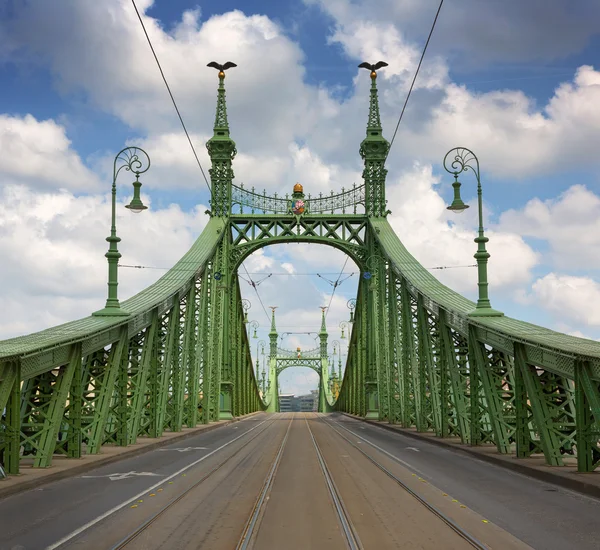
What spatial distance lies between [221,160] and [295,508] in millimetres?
37576

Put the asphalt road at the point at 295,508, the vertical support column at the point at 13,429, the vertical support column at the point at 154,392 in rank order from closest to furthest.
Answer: the asphalt road at the point at 295,508 → the vertical support column at the point at 13,429 → the vertical support column at the point at 154,392

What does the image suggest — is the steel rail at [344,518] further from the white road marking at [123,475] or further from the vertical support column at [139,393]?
the vertical support column at [139,393]

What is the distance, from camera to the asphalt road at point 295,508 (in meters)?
9.35

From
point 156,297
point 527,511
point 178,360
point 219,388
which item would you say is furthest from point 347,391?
point 527,511

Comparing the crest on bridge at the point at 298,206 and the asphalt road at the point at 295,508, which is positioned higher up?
the crest on bridge at the point at 298,206

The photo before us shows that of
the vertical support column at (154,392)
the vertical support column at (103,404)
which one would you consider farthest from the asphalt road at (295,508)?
the vertical support column at (154,392)

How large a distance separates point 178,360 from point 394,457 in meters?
12.9

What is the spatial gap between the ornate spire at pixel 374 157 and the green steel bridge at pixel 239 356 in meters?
0.09

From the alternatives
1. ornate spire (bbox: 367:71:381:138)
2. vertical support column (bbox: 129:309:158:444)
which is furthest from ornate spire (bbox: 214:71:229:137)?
vertical support column (bbox: 129:309:158:444)

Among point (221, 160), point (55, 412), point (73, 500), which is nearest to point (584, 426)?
point (73, 500)

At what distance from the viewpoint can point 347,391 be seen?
260 feet

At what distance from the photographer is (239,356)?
196ft

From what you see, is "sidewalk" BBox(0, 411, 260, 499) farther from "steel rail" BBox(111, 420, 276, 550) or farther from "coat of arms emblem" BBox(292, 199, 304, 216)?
"coat of arms emblem" BBox(292, 199, 304, 216)

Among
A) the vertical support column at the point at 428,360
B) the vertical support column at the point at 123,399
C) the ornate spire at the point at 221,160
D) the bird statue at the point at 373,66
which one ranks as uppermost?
the bird statue at the point at 373,66
